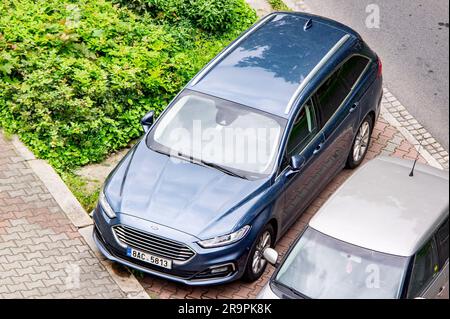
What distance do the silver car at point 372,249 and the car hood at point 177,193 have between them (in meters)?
0.84

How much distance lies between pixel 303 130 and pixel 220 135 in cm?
107

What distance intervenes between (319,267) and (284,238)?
2.21m

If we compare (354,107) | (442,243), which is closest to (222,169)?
(354,107)

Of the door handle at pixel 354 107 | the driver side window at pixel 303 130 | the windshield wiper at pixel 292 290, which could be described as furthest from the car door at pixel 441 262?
the door handle at pixel 354 107

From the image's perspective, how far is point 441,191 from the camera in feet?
33.5

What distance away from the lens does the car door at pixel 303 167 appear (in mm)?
11367

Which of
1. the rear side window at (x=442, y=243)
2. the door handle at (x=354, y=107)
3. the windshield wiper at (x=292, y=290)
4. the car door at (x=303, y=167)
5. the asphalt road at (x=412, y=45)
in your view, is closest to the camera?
the windshield wiper at (x=292, y=290)

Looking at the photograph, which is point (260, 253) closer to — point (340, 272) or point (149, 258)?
point (149, 258)

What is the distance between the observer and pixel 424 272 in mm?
9594

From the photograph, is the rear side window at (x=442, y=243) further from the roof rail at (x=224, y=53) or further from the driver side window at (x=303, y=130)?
the roof rail at (x=224, y=53)

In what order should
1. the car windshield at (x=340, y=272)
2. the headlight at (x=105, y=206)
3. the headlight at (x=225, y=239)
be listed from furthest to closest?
the headlight at (x=105, y=206)
the headlight at (x=225, y=239)
the car windshield at (x=340, y=272)

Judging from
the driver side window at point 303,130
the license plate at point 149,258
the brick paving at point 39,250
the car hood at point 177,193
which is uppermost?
the driver side window at point 303,130

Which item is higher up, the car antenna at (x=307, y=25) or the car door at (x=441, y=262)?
the car antenna at (x=307, y=25)

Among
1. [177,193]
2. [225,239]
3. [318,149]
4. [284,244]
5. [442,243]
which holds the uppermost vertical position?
[442,243]
